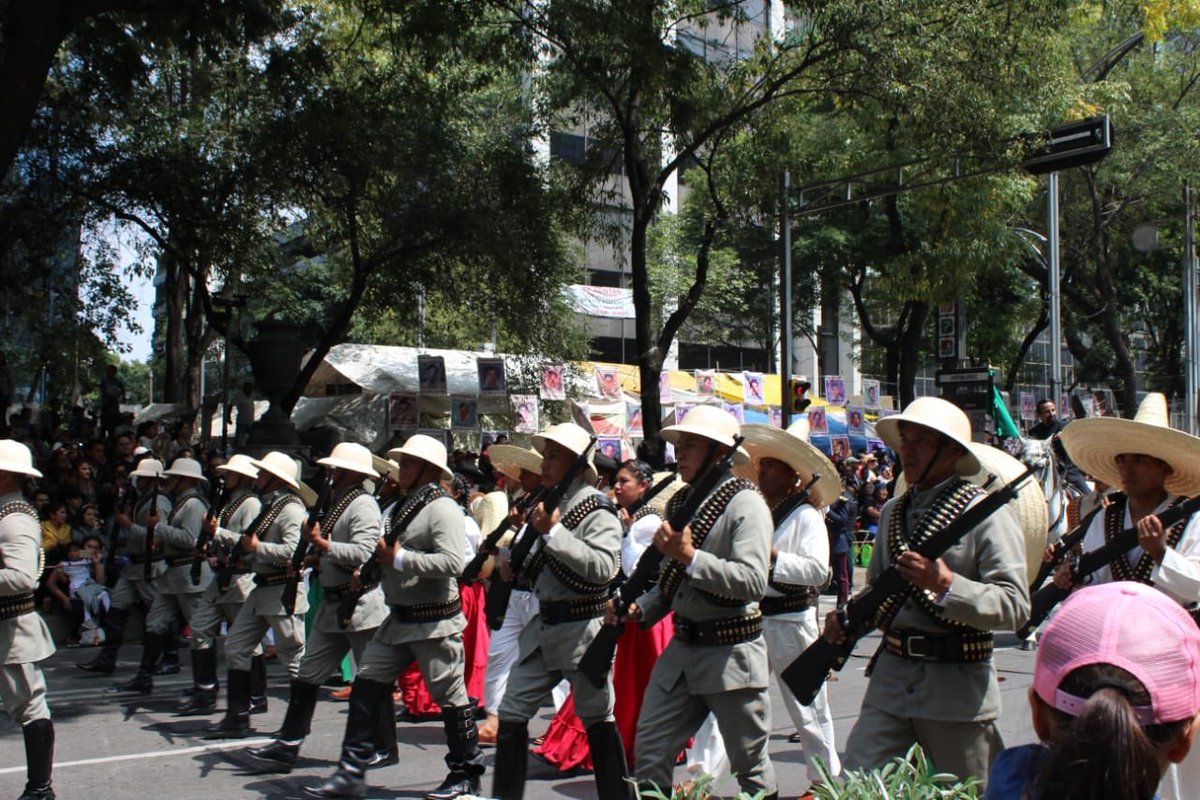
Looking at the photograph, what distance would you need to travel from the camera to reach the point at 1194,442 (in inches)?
191

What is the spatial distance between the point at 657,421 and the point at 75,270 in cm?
956

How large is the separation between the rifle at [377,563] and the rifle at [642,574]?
1.69m

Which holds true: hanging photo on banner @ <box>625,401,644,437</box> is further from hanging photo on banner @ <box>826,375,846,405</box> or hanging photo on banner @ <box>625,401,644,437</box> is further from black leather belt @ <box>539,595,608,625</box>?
black leather belt @ <box>539,595,608,625</box>

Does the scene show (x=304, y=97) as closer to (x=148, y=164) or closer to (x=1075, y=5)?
(x=148, y=164)

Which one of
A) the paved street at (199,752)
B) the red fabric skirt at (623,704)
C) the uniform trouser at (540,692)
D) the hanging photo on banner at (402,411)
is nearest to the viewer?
the uniform trouser at (540,692)

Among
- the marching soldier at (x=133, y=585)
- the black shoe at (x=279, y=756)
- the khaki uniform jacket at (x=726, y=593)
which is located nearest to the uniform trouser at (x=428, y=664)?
the black shoe at (x=279, y=756)

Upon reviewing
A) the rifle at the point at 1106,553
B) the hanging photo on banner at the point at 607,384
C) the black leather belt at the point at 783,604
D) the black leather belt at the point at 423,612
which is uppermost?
the hanging photo on banner at the point at 607,384

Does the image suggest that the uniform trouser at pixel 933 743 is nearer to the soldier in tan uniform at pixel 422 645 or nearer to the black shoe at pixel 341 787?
the soldier in tan uniform at pixel 422 645

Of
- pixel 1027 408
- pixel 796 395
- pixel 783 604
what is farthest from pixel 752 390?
pixel 783 604

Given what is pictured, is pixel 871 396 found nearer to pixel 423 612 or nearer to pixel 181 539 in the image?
pixel 181 539

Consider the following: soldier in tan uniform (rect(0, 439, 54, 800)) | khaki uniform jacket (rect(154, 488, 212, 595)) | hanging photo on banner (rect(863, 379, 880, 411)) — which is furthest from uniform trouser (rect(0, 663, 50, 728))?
hanging photo on banner (rect(863, 379, 880, 411))

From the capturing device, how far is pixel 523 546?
618 centimetres

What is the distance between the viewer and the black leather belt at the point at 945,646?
4.23m

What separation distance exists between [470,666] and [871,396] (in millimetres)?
22442
